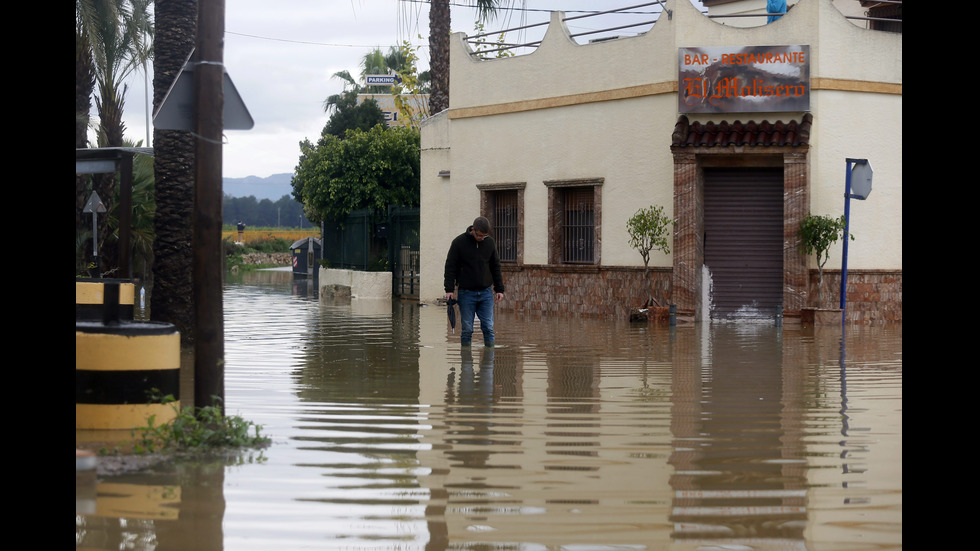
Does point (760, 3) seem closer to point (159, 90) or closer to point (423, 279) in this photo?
point (423, 279)

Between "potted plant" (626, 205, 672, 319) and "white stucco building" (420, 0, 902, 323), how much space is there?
0.21 m

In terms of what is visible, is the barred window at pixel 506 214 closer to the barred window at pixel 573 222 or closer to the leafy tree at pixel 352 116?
the barred window at pixel 573 222

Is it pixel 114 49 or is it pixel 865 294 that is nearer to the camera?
pixel 865 294

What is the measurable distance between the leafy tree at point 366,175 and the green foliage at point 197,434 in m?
24.0

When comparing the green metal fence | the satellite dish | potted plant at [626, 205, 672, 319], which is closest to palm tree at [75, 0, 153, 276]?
the green metal fence

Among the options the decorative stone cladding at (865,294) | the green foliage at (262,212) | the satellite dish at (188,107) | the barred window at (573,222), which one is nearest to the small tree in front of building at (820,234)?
the decorative stone cladding at (865,294)

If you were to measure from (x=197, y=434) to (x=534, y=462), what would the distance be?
6.79 ft

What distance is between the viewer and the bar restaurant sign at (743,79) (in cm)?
1955

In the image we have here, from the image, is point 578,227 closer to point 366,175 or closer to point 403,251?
point 403,251

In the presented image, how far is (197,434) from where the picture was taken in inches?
267

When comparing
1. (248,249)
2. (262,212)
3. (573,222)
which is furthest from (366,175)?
(262,212)

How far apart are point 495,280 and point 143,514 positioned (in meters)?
9.10

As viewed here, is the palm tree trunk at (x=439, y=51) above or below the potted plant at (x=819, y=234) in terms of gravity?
above
